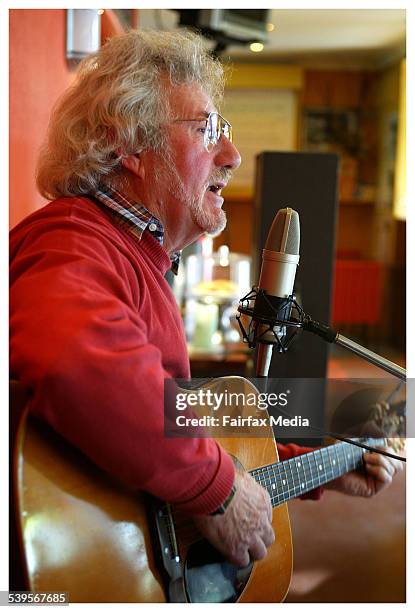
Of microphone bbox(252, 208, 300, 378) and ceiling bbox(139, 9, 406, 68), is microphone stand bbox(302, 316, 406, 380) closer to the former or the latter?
microphone bbox(252, 208, 300, 378)

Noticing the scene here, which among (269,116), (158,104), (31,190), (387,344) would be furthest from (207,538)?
(269,116)

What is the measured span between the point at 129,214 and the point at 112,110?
0.15 m

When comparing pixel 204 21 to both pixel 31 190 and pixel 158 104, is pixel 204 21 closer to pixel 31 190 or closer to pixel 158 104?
pixel 31 190

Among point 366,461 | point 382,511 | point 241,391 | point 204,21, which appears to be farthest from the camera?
point 204,21

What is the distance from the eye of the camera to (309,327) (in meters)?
0.91

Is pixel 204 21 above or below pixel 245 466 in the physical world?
above

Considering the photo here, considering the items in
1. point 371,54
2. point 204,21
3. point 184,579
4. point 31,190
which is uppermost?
point 371,54

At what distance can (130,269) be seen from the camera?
35.1 inches

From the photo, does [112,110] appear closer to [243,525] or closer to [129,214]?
[129,214]

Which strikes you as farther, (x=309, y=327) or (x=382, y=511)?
(x=382, y=511)

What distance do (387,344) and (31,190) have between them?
5900mm

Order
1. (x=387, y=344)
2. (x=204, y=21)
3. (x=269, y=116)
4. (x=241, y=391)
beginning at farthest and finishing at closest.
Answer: (x=269, y=116) → (x=387, y=344) → (x=204, y=21) → (x=241, y=391)

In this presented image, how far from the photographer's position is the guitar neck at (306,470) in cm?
101

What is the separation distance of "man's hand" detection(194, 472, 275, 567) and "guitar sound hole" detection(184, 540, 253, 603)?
0.03 metres
